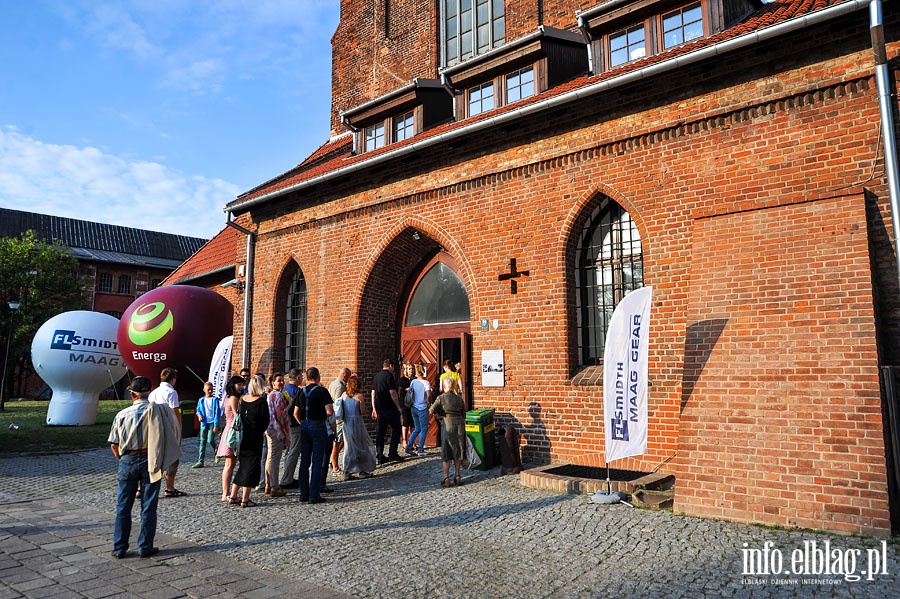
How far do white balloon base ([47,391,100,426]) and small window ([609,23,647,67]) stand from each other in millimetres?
17699

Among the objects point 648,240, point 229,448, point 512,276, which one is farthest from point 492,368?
point 229,448

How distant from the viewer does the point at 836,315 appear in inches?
242

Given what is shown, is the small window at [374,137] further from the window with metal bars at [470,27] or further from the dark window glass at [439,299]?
the dark window glass at [439,299]

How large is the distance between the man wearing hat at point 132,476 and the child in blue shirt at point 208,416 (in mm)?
4494

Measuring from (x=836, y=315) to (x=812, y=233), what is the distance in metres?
0.96

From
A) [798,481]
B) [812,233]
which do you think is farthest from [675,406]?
[812,233]

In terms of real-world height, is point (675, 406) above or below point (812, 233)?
below

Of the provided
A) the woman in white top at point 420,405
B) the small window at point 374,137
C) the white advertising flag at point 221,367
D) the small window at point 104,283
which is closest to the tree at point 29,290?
the small window at point 104,283

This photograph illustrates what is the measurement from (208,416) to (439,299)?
4.62 m

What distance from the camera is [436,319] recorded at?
38.8ft

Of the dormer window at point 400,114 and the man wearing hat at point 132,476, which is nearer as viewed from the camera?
the man wearing hat at point 132,476

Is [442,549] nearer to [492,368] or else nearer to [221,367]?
[492,368]

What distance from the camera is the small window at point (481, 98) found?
11648 millimetres

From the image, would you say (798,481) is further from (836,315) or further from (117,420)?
(117,420)
